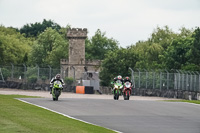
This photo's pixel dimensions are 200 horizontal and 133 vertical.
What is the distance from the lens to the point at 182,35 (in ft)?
441

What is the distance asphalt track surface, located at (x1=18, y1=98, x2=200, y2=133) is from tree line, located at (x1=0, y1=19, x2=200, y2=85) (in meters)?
57.2

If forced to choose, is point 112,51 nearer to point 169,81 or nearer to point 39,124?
point 169,81

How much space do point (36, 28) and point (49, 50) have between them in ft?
139

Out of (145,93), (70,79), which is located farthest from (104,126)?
(70,79)

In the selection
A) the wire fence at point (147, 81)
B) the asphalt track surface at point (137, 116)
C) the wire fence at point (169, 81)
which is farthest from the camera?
the wire fence at point (147, 81)

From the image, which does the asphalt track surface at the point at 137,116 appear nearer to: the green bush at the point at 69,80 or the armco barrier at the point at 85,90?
the armco barrier at the point at 85,90

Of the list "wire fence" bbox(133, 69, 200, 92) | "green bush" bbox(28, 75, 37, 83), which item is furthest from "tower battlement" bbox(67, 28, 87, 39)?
"wire fence" bbox(133, 69, 200, 92)

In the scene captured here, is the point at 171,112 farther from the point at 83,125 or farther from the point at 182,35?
the point at 182,35

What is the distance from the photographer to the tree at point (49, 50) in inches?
5226

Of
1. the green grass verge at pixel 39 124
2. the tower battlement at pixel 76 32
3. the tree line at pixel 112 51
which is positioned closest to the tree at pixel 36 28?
the tree line at pixel 112 51

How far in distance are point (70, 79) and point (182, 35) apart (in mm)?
68970

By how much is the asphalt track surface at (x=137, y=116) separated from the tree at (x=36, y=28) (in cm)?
15106

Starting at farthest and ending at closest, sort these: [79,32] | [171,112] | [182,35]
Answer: [182,35] < [79,32] < [171,112]

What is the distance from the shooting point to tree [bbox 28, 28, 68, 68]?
133 m
